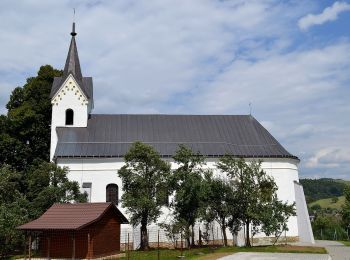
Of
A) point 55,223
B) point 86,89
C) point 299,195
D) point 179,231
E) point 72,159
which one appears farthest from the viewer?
point 86,89

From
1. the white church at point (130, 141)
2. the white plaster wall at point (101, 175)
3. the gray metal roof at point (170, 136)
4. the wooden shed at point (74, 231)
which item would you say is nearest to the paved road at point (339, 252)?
the white church at point (130, 141)

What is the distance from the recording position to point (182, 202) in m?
29.4

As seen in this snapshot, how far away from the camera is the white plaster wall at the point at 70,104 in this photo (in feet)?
131

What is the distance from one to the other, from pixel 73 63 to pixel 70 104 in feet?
14.1

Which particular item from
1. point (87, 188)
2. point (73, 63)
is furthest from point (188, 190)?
point (73, 63)

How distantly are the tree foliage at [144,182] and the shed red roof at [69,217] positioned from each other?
2333 mm

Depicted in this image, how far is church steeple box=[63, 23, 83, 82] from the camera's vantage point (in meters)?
41.2

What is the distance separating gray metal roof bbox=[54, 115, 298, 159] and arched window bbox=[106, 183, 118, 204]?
103 inches

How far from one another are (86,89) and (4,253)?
17597 millimetres

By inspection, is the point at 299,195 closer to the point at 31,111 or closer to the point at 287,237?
the point at 287,237

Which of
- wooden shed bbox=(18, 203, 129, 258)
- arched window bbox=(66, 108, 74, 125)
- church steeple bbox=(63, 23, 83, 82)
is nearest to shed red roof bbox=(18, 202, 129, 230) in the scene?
wooden shed bbox=(18, 203, 129, 258)

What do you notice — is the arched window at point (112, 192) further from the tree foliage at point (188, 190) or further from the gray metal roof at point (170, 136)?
the tree foliage at point (188, 190)

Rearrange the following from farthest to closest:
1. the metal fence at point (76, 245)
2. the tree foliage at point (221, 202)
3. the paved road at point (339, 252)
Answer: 1. the tree foliage at point (221, 202)
2. the metal fence at point (76, 245)
3. the paved road at point (339, 252)

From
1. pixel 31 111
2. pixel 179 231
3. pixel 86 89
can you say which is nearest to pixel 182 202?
pixel 179 231
